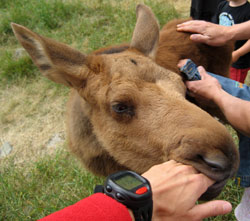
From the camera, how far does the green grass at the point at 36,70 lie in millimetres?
4242

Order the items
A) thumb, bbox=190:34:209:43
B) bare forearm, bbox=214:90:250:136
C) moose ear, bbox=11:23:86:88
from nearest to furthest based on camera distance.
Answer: bare forearm, bbox=214:90:250:136 < moose ear, bbox=11:23:86:88 < thumb, bbox=190:34:209:43

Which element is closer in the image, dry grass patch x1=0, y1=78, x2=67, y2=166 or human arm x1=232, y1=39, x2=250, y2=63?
human arm x1=232, y1=39, x2=250, y2=63

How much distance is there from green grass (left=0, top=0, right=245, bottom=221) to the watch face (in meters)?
2.72

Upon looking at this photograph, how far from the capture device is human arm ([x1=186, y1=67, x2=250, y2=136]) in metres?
2.61

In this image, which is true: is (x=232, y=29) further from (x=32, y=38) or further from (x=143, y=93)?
(x=32, y=38)

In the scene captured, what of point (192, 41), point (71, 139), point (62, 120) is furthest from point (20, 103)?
point (192, 41)

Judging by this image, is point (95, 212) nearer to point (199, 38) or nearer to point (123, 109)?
point (123, 109)

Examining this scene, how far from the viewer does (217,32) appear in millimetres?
4023

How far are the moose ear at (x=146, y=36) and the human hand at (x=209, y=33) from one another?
83cm

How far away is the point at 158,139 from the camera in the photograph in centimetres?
252

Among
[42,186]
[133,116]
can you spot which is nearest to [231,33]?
[133,116]

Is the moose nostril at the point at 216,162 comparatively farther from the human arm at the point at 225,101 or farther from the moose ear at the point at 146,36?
the moose ear at the point at 146,36

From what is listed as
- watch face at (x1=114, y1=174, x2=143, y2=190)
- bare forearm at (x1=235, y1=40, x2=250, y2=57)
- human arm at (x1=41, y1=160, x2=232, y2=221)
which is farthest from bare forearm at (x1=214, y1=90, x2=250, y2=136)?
bare forearm at (x1=235, y1=40, x2=250, y2=57)

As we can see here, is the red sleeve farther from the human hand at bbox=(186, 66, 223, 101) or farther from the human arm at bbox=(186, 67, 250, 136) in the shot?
the human hand at bbox=(186, 66, 223, 101)
